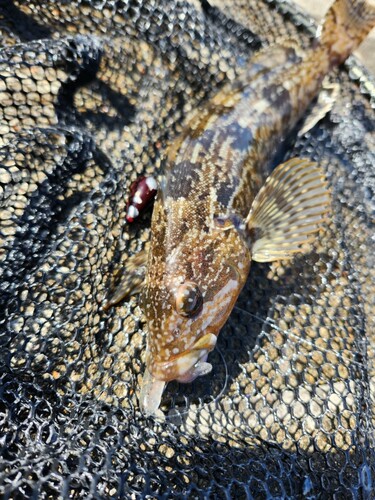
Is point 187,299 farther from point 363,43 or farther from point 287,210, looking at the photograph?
point 363,43

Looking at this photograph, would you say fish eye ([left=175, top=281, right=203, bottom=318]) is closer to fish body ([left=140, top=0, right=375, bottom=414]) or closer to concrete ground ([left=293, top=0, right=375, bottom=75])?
fish body ([left=140, top=0, right=375, bottom=414])

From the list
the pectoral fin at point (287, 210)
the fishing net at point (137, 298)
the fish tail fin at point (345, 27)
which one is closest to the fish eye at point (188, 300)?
the fishing net at point (137, 298)

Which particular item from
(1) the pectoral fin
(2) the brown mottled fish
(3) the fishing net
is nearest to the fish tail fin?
(2) the brown mottled fish

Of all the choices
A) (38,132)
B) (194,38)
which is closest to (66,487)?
(38,132)

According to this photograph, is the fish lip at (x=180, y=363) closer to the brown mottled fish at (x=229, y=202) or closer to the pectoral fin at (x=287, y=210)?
the brown mottled fish at (x=229, y=202)

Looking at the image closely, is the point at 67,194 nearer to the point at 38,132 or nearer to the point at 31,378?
the point at 38,132

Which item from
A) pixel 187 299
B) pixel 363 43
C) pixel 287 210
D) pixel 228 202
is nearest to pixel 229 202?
pixel 228 202
